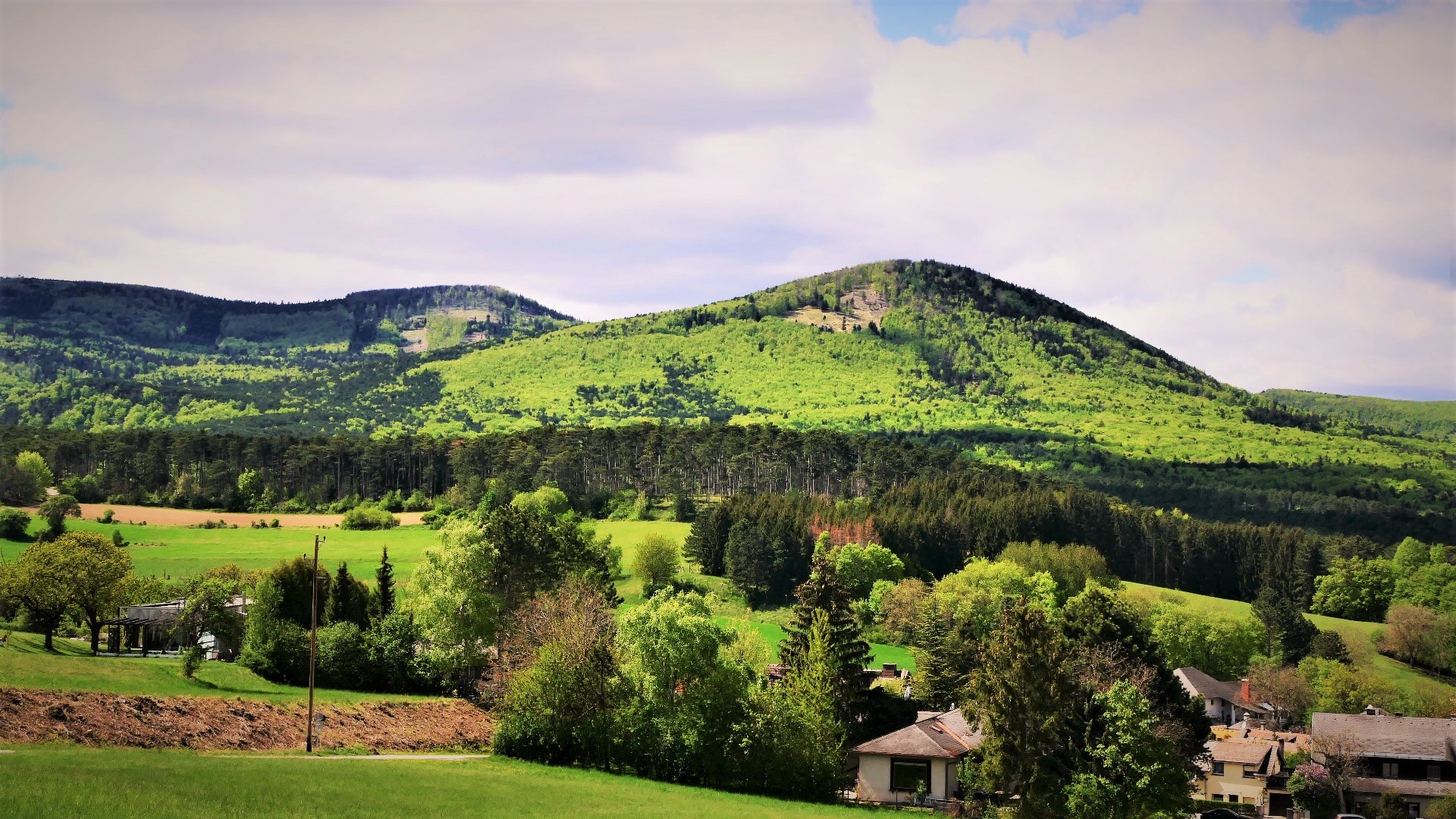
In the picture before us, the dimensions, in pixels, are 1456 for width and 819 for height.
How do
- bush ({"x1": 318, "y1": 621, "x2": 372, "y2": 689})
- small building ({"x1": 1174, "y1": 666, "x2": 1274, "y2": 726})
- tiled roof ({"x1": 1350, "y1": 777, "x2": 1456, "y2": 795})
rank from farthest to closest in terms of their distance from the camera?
small building ({"x1": 1174, "y1": 666, "x2": 1274, "y2": 726})
tiled roof ({"x1": 1350, "y1": 777, "x2": 1456, "y2": 795})
bush ({"x1": 318, "y1": 621, "x2": 372, "y2": 689})

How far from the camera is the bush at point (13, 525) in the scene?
101688 millimetres

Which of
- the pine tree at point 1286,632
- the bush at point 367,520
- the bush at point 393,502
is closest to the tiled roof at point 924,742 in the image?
the pine tree at point 1286,632

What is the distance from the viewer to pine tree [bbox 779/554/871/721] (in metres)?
57.3

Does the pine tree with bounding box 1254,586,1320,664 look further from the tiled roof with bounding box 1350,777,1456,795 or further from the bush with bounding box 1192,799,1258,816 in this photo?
the tiled roof with bounding box 1350,777,1456,795

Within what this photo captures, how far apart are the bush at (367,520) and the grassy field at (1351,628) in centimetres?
7956

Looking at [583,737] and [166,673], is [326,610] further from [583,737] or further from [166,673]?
[583,737]

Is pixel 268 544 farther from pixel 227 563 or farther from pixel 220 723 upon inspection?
pixel 220 723

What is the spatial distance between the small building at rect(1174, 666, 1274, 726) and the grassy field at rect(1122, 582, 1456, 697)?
11.0m

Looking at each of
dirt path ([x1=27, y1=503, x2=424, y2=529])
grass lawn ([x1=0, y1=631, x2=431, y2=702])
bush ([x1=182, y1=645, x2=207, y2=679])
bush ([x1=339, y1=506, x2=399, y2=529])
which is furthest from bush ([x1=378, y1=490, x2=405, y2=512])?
bush ([x1=182, y1=645, x2=207, y2=679])

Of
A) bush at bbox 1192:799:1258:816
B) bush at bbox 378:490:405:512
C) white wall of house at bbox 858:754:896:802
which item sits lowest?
bush at bbox 1192:799:1258:816

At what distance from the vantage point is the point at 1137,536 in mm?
134000

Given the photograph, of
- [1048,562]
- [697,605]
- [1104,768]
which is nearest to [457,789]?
[697,605]

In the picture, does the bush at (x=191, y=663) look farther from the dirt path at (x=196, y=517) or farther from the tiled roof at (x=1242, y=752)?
the dirt path at (x=196, y=517)

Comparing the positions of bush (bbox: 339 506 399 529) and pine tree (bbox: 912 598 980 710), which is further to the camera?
bush (bbox: 339 506 399 529)
